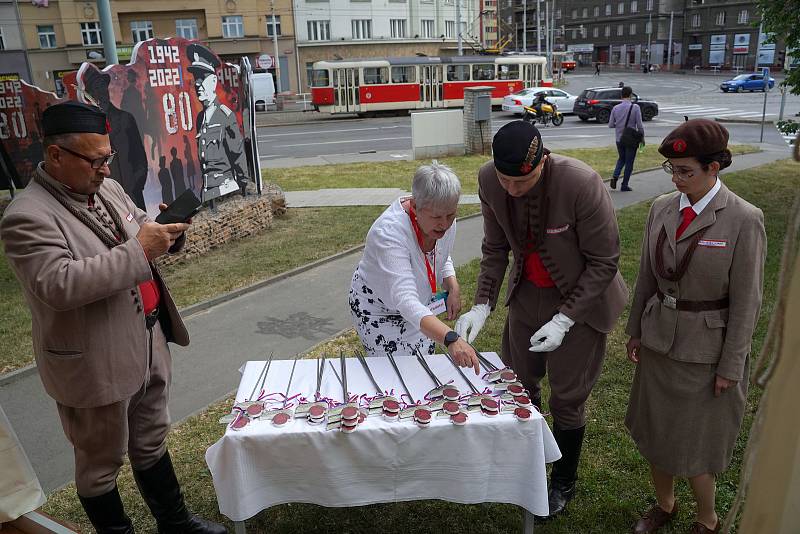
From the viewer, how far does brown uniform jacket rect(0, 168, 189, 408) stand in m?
2.22

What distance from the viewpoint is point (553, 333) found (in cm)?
281

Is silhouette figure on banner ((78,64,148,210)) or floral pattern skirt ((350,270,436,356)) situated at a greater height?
silhouette figure on banner ((78,64,148,210))

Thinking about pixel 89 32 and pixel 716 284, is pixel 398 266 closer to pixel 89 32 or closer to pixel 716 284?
pixel 716 284

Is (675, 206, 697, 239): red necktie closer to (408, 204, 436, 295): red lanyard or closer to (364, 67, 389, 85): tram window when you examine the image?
(408, 204, 436, 295): red lanyard

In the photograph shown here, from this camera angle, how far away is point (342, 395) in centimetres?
274

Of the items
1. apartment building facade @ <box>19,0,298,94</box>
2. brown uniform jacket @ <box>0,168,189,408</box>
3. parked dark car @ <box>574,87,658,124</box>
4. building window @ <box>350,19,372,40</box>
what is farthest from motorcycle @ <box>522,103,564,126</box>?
building window @ <box>350,19,372,40</box>

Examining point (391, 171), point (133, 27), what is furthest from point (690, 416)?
point (133, 27)

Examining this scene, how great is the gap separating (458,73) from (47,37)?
2650 centimetres

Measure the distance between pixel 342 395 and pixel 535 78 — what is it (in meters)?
31.6

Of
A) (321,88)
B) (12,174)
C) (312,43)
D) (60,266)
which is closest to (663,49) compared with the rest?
(312,43)

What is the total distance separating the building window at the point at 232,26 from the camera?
38812mm

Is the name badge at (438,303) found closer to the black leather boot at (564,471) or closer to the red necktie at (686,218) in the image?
the black leather boot at (564,471)

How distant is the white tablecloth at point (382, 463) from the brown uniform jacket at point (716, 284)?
2.42 ft

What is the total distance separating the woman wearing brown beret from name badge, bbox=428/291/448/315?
1024mm
